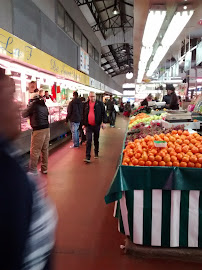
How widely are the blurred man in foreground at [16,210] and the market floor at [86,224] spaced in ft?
4.08

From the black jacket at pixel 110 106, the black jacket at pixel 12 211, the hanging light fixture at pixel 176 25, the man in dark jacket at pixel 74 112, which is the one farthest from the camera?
the black jacket at pixel 110 106

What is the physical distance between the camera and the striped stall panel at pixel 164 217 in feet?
8.70

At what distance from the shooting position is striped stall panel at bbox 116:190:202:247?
2652 mm

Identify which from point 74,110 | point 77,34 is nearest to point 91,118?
point 74,110

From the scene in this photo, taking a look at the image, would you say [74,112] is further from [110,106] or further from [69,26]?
[110,106]

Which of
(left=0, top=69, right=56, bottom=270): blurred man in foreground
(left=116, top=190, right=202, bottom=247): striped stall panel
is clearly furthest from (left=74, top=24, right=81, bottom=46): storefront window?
(left=0, top=69, right=56, bottom=270): blurred man in foreground

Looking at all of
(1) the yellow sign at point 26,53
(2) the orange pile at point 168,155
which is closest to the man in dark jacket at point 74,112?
(1) the yellow sign at point 26,53

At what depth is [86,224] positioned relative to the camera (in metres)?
3.38

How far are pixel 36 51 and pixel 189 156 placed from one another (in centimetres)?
528

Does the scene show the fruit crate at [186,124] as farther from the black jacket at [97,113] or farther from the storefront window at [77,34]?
the storefront window at [77,34]

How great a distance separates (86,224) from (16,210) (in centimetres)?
268

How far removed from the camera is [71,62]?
1254 cm

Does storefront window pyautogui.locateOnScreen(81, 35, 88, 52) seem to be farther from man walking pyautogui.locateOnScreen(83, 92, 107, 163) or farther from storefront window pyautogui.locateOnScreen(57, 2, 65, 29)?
man walking pyautogui.locateOnScreen(83, 92, 107, 163)

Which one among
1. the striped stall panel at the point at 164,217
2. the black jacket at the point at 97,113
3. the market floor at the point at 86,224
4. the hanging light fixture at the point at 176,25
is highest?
the hanging light fixture at the point at 176,25
